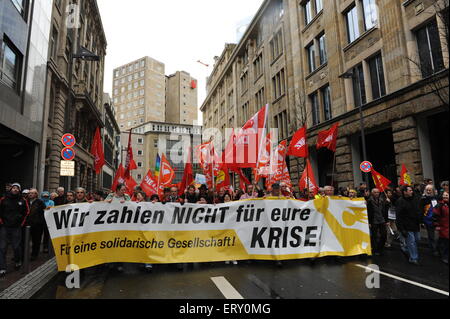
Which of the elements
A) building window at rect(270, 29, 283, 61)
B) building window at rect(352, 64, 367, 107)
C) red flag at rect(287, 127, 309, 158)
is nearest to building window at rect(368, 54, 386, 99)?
building window at rect(352, 64, 367, 107)

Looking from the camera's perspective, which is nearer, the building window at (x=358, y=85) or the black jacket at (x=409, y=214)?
the black jacket at (x=409, y=214)

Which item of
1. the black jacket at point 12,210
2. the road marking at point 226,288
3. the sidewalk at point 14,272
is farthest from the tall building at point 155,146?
the road marking at point 226,288

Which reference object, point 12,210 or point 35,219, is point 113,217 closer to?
point 12,210

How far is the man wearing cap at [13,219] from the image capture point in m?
6.24

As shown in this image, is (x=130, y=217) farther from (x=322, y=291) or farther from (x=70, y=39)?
(x=70, y=39)

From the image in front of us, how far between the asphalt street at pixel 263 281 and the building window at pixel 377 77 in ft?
37.3

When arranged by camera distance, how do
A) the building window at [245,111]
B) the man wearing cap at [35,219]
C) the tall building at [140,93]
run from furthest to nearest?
the tall building at [140,93] < the building window at [245,111] < the man wearing cap at [35,219]

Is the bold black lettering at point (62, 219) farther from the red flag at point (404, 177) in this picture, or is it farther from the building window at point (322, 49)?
the building window at point (322, 49)

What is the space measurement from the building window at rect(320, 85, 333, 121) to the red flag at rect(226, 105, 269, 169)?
12080mm

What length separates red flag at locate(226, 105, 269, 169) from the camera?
879cm

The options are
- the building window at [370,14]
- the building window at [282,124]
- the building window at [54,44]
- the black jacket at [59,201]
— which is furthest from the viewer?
the building window at [282,124]

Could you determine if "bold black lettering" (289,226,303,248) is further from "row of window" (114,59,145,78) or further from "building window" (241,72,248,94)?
"row of window" (114,59,145,78)

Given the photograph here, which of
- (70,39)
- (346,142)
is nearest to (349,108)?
(346,142)

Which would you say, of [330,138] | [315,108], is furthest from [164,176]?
[315,108]
